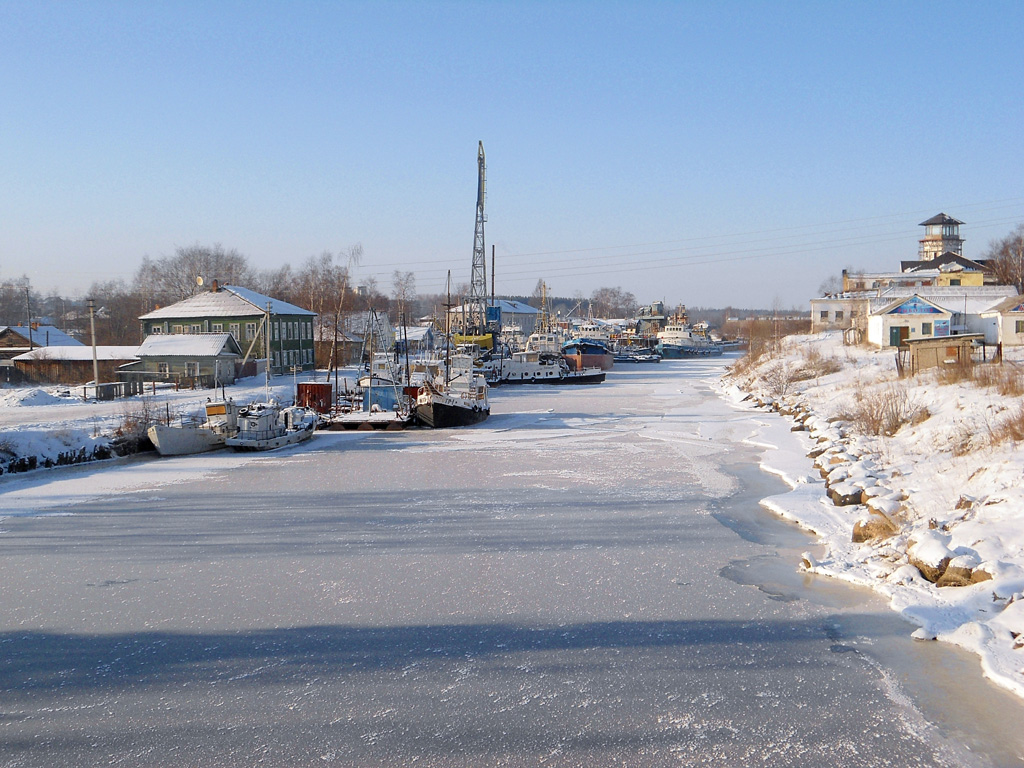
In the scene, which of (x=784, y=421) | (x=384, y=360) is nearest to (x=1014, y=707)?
(x=784, y=421)

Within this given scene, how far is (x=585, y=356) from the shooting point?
62531 millimetres

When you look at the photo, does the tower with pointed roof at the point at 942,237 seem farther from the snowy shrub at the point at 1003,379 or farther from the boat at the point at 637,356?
the snowy shrub at the point at 1003,379

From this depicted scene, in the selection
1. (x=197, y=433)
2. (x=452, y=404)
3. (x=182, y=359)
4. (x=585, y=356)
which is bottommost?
(x=197, y=433)

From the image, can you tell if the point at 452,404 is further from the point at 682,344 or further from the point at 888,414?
the point at 682,344

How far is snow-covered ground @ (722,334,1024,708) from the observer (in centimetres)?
729

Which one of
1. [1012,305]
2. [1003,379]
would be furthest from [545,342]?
[1003,379]

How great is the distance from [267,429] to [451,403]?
671 centimetres

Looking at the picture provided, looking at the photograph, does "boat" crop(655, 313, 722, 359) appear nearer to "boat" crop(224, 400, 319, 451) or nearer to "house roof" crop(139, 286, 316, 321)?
"house roof" crop(139, 286, 316, 321)

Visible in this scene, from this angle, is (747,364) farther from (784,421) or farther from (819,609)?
(819,609)

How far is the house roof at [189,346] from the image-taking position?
120 ft

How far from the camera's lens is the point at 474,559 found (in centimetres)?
966

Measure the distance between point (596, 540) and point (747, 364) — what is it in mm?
37119

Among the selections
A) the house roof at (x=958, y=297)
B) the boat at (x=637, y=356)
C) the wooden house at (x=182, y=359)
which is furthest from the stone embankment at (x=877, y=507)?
the boat at (x=637, y=356)

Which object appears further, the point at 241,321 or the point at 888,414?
the point at 241,321
